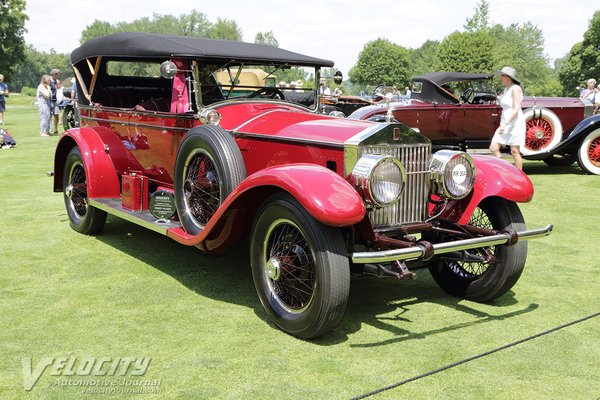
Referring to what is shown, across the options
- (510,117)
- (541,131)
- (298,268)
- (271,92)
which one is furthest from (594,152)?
(298,268)

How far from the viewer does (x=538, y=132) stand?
35.7 ft

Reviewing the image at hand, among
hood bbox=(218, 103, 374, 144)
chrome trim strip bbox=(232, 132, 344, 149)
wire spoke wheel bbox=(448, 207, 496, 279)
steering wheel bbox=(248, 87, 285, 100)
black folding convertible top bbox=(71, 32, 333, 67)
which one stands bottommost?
wire spoke wheel bbox=(448, 207, 496, 279)

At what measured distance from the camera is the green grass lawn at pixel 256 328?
9.86ft

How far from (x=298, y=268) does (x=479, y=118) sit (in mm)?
8381

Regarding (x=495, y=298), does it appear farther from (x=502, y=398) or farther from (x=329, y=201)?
(x=329, y=201)

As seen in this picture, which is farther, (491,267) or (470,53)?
(470,53)

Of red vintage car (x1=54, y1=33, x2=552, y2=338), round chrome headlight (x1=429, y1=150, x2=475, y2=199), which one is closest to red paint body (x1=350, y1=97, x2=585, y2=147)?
red vintage car (x1=54, y1=33, x2=552, y2=338)

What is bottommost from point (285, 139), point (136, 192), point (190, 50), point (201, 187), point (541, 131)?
point (136, 192)

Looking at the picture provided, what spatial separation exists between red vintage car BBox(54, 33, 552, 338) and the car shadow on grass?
193 millimetres

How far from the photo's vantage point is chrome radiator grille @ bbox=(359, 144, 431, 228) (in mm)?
3883

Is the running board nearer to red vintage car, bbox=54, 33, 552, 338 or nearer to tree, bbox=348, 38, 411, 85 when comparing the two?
red vintage car, bbox=54, 33, 552, 338

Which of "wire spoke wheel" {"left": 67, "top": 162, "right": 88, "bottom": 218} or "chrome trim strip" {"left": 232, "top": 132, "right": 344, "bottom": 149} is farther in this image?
"wire spoke wheel" {"left": 67, "top": 162, "right": 88, "bottom": 218}

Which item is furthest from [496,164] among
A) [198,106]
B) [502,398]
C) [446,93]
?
[446,93]

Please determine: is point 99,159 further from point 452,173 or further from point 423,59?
point 423,59
